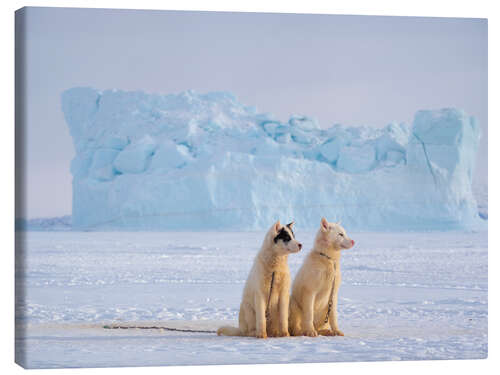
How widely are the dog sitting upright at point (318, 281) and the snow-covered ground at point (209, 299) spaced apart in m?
0.18

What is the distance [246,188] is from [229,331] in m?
8.94

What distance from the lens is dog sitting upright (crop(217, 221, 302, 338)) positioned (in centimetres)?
577

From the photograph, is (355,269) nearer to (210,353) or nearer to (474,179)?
(474,179)

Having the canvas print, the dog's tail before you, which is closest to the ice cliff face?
the canvas print

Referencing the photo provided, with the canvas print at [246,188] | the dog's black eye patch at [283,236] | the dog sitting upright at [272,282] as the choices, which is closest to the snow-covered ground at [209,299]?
the canvas print at [246,188]

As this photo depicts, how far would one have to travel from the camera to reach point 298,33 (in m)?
8.13

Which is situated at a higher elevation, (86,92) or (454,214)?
(86,92)

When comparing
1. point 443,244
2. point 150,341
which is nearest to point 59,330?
point 150,341

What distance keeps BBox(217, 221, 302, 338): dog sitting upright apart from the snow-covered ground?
0.17 meters

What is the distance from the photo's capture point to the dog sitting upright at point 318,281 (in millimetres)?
5938

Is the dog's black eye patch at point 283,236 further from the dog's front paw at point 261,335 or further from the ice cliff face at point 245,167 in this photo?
the ice cliff face at point 245,167

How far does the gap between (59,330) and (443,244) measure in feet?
29.4

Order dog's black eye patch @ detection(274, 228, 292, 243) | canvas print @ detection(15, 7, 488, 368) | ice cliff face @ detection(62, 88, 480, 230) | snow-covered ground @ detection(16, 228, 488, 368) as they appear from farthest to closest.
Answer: ice cliff face @ detection(62, 88, 480, 230) < canvas print @ detection(15, 7, 488, 368) < snow-covered ground @ detection(16, 228, 488, 368) < dog's black eye patch @ detection(274, 228, 292, 243)

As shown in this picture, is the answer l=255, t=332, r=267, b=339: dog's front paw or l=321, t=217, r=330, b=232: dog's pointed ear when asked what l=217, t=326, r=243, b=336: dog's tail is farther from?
l=321, t=217, r=330, b=232: dog's pointed ear
